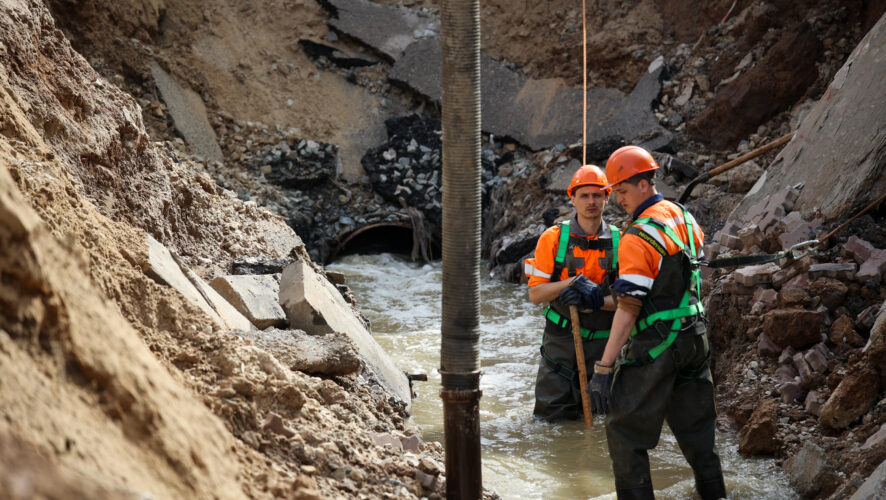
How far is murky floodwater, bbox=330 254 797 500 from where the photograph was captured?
14.0ft

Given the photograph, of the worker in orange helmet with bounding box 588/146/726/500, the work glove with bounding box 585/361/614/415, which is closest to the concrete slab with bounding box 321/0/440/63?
the worker in orange helmet with bounding box 588/146/726/500

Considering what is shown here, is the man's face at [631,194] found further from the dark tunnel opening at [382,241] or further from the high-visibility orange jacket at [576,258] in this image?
the dark tunnel opening at [382,241]

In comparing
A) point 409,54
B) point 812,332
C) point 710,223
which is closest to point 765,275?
point 812,332

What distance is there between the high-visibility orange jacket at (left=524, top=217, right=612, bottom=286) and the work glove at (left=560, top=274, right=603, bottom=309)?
0.17 meters

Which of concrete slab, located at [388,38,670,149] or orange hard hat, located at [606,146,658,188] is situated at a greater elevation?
concrete slab, located at [388,38,670,149]

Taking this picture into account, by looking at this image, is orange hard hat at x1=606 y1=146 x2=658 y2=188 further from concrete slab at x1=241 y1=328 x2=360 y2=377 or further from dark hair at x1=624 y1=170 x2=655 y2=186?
concrete slab at x1=241 y1=328 x2=360 y2=377

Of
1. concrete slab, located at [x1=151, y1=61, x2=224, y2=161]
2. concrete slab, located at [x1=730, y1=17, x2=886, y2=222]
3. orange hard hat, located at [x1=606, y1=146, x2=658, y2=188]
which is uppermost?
concrete slab, located at [x1=151, y1=61, x2=224, y2=161]

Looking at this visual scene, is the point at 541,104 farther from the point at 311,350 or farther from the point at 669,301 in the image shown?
the point at 669,301

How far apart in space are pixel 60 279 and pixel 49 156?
94.4 inches

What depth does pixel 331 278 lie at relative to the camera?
23.2 ft

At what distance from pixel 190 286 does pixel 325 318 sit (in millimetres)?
993

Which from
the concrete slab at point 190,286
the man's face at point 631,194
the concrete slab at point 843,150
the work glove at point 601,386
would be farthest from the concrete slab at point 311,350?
the concrete slab at point 843,150

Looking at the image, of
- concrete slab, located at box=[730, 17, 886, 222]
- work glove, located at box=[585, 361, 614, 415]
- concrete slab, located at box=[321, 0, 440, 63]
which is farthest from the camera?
concrete slab, located at box=[321, 0, 440, 63]

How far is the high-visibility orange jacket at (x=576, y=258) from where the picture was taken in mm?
4934
